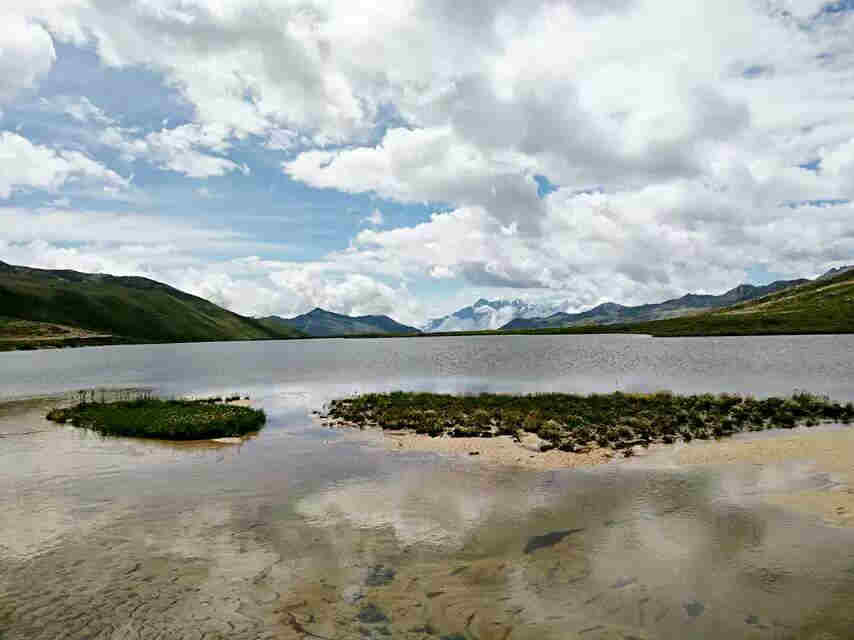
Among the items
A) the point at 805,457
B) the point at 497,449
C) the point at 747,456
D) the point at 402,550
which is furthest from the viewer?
the point at 497,449

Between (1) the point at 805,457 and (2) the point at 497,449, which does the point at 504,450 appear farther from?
(1) the point at 805,457

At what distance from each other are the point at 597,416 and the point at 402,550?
29.4 m

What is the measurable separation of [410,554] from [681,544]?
394 inches

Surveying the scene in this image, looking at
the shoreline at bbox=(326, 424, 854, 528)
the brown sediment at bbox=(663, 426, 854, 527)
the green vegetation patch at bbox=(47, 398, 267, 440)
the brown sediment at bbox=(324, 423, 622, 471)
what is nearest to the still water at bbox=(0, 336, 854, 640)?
the shoreline at bbox=(326, 424, 854, 528)

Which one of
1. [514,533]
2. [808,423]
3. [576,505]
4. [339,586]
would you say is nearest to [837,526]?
[576,505]

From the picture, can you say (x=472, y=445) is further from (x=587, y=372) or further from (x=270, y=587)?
(x=587, y=372)

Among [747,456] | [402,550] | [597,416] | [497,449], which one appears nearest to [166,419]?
[497,449]

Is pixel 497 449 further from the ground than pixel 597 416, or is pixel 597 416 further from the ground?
pixel 597 416

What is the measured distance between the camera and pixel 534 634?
537 inches

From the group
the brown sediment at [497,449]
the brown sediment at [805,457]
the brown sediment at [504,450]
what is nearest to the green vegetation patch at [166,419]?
the brown sediment at [497,449]

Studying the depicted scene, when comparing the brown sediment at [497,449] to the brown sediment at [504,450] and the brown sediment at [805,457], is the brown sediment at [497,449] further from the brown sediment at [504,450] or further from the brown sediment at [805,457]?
the brown sediment at [805,457]

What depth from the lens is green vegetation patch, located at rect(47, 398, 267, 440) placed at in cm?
4322

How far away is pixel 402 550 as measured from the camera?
760 inches

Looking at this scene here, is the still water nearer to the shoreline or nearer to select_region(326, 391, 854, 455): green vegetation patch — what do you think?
the shoreline
